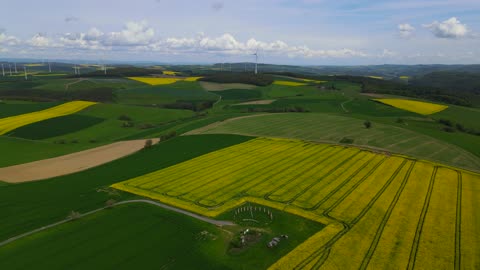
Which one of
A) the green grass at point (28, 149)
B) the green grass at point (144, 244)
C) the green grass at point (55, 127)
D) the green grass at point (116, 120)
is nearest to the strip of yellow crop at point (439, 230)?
the green grass at point (144, 244)

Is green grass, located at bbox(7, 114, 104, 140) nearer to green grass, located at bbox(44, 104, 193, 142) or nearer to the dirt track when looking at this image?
green grass, located at bbox(44, 104, 193, 142)

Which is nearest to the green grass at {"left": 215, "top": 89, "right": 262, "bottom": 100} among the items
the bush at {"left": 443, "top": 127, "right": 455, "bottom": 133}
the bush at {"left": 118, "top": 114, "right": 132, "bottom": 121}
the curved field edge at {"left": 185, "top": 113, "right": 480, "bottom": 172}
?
the curved field edge at {"left": 185, "top": 113, "right": 480, "bottom": 172}

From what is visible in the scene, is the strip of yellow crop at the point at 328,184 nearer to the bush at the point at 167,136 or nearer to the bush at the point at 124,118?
the bush at the point at 167,136

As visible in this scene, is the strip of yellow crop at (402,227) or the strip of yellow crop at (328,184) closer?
the strip of yellow crop at (402,227)

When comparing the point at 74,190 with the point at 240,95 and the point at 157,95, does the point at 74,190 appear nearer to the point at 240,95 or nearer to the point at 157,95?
the point at 157,95

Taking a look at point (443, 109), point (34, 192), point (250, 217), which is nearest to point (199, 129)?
point (34, 192)
